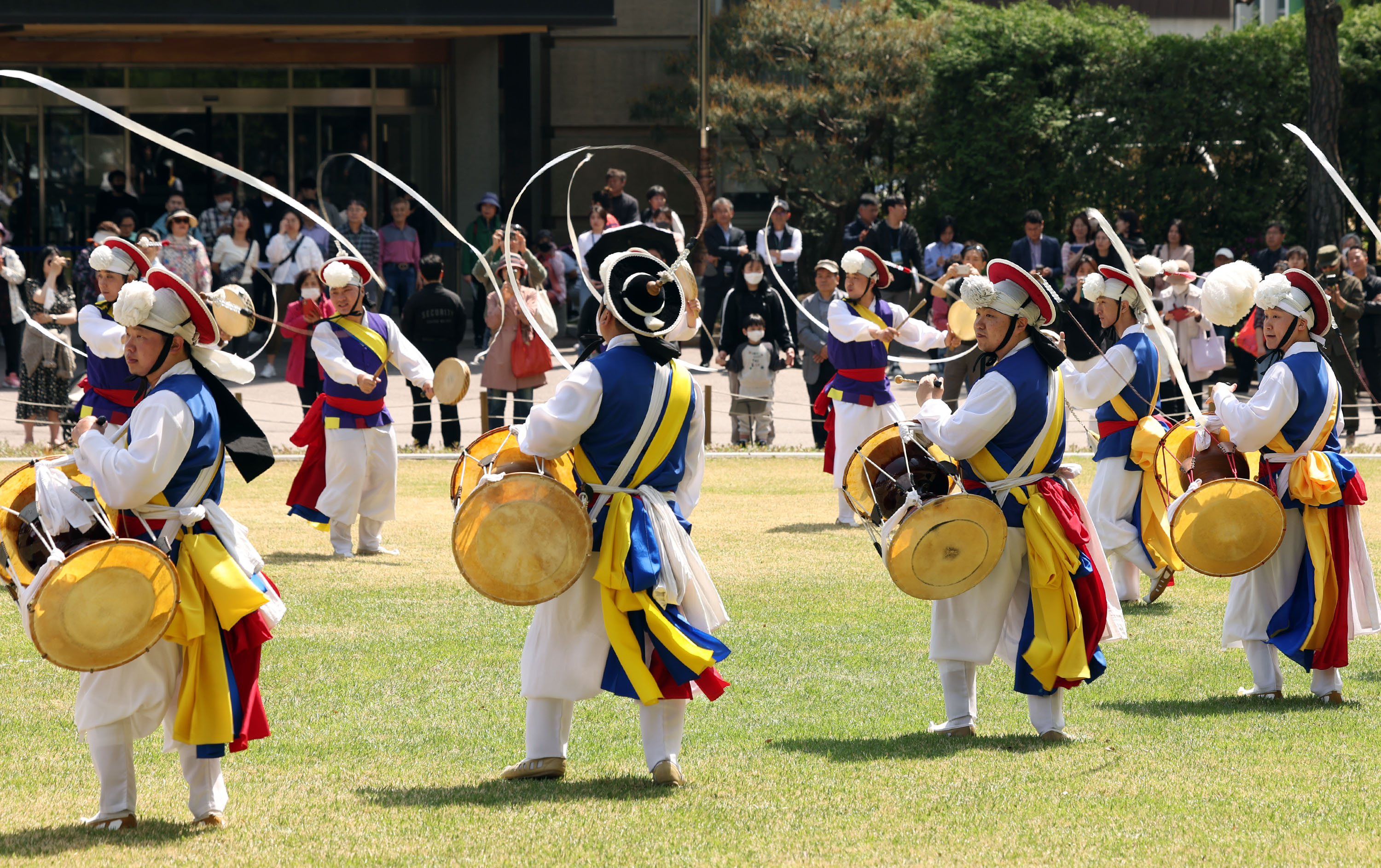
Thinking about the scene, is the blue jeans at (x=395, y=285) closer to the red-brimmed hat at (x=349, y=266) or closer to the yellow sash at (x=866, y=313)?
the yellow sash at (x=866, y=313)

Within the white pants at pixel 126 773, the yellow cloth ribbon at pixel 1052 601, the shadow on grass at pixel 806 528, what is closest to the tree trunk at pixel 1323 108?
the shadow on grass at pixel 806 528

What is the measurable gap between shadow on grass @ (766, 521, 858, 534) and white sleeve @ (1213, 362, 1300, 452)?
14.6 feet

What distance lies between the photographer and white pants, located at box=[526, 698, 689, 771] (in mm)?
5266

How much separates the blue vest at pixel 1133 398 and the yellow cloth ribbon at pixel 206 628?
4.79 meters

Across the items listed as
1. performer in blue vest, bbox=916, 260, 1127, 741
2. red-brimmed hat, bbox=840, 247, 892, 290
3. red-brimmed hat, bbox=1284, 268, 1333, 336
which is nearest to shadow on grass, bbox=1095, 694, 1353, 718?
performer in blue vest, bbox=916, 260, 1127, 741

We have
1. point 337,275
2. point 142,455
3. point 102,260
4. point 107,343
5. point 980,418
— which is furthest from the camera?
point 337,275

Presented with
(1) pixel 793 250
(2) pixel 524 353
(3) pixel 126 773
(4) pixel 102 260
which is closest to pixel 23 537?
(3) pixel 126 773

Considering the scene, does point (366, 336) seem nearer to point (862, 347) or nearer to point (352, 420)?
point (352, 420)

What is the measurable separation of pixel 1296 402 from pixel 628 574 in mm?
2842

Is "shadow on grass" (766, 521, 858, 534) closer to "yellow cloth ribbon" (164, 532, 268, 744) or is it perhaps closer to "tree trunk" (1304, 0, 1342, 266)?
"yellow cloth ribbon" (164, 532, 268, 744)

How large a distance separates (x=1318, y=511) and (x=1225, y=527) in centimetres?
69

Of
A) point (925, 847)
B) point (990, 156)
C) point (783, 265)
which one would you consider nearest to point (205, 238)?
point (783, 265)

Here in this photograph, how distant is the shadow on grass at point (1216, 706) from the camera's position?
20.5ft

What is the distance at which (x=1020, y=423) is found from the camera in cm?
579
